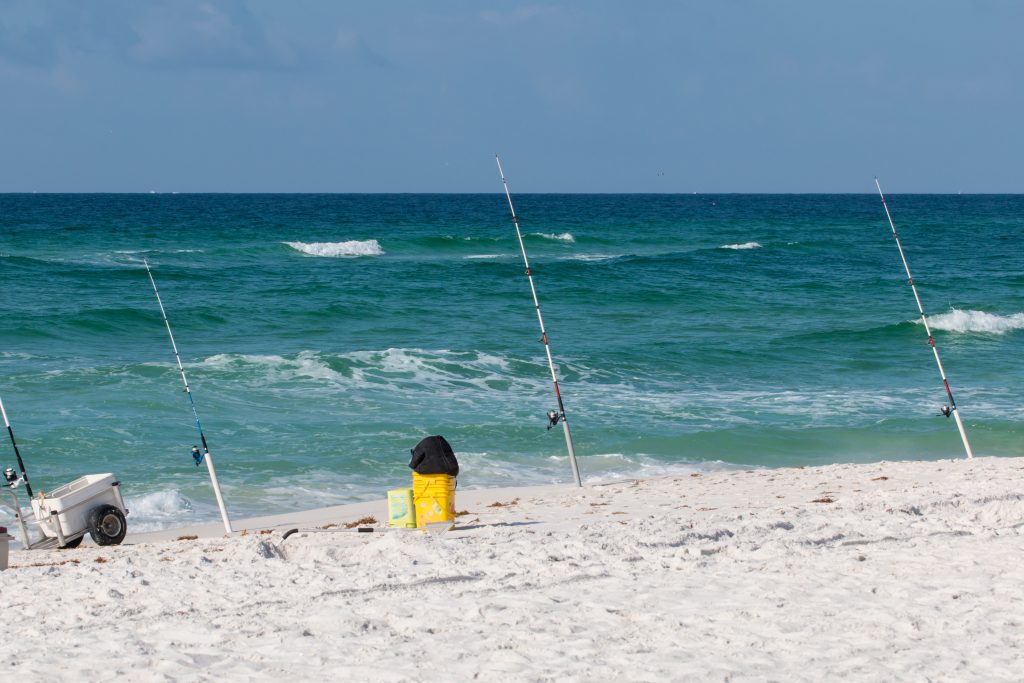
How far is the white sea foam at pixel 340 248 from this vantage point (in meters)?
35.9

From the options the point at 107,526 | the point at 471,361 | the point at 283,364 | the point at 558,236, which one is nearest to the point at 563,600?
the point at 107,526

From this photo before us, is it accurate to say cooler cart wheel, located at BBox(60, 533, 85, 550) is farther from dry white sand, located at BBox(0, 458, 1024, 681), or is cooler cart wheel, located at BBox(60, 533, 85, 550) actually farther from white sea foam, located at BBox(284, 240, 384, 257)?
white sea foam, located at BBox(284, 240, 384, 257)

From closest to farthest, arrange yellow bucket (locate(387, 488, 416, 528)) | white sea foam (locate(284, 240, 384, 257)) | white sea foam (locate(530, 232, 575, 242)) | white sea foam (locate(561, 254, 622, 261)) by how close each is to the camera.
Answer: yellow bucket (locate(387, 488, 416, 528)), white sea foam (locate(561, 254, 622, 261)), white sea foam (locate(284, 240, 384, 257)), white sea foam (locate(530, 232, 575, 242))

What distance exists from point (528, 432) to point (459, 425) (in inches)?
32.6

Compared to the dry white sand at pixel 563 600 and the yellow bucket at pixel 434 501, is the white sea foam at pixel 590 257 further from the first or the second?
the yellow bucket at pixel 434 501

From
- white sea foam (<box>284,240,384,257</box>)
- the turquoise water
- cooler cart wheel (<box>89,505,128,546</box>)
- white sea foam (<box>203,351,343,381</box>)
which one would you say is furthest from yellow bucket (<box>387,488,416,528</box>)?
white sea foam (<box>284,240,384,257</box>)

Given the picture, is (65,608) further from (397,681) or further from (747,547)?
(747,547)

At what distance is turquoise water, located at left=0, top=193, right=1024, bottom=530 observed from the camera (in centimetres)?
1177

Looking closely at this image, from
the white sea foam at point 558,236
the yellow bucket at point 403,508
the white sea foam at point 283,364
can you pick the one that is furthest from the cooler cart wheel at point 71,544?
the white sea foam at point 558,236

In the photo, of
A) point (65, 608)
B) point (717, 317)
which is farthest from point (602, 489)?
point (717, 317)

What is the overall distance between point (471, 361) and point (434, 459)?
10.4m

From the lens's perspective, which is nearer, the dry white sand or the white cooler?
the dry white sand

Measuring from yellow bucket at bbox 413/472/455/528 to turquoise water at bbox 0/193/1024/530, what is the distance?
292 centimetres

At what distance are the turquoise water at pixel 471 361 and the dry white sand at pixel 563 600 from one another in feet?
11.1
